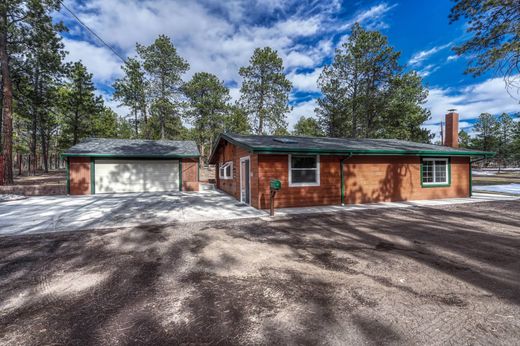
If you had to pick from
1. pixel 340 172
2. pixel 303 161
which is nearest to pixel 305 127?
pixel 340 172

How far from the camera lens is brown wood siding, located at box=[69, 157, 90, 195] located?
13359 millimetres

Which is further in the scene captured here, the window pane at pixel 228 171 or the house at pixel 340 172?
the window pane at pixel 228 171

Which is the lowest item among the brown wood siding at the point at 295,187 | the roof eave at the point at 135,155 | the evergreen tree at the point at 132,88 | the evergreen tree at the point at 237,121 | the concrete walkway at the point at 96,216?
the concrete walkway at the point at 96,216

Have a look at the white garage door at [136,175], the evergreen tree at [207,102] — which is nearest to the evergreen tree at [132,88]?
the evergreen tree at [207,102]

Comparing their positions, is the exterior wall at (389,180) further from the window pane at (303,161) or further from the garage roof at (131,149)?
the garage roof at (131,149)

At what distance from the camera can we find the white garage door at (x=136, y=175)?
14.2m

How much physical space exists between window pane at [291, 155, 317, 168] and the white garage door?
31.7 feet

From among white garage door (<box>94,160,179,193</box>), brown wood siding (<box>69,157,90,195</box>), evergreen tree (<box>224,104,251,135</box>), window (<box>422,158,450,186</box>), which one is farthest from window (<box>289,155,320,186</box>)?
evergreen tree (<box>224,104,251,135</box>)

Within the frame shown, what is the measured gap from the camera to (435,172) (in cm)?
1068

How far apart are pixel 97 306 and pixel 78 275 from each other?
3.88 ft

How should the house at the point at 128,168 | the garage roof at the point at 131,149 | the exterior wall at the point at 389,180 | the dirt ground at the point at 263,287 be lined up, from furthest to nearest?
1. the garage roof at the point at 131,149
2. the house at the point at 128,168
3. the exterior wall at the point at 389,180
4. the dirt ground at the point at 263,287

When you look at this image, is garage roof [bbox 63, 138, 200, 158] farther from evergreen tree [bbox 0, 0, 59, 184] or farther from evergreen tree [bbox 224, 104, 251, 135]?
evergreen tree [bbox 224, 104, 251, 135]

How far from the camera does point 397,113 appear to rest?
73.6ft

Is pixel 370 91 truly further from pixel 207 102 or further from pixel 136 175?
pixel 136 175
